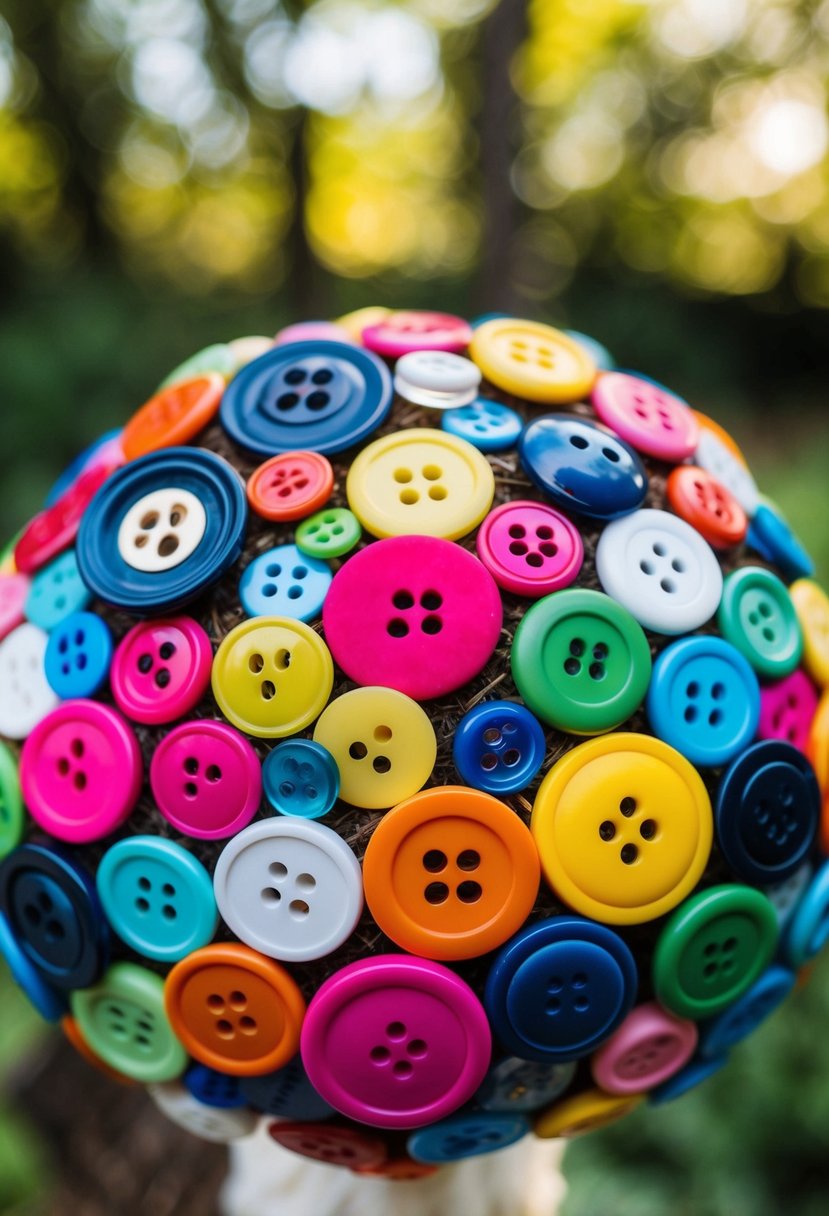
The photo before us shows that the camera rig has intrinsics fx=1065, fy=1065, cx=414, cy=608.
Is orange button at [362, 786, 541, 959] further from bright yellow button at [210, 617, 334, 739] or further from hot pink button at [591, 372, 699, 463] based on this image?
hot pink button at [591, 372, 699, 463]

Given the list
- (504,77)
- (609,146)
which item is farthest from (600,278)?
(504,77)

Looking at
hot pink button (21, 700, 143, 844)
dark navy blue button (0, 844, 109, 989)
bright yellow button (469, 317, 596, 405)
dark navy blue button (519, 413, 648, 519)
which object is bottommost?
dark navy blue button (0, 844, 109, 989)

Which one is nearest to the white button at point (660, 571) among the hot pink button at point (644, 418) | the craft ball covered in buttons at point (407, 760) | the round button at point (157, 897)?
the craft ball covered in buttons at point (407, 760)

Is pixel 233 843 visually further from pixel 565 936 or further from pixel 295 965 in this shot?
pixel 565 936

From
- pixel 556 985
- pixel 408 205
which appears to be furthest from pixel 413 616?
pixel 408 205

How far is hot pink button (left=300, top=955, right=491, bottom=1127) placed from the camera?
1.03m

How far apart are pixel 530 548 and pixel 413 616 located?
149 mm

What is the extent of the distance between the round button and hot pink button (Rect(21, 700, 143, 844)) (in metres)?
0.04

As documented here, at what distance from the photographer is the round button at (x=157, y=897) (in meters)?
1.07

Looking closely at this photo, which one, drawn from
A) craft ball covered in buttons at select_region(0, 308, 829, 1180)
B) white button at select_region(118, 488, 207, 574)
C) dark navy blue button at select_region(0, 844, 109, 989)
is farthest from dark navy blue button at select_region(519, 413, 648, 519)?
dark navy blue button at select_region(0, 844, 109, 989)

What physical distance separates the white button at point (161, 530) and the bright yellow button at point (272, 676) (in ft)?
0.41

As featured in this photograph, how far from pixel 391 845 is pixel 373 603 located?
0.76ft

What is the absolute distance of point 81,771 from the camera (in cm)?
113

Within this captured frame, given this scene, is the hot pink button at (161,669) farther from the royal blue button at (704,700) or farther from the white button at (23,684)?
the royal blue button at (704,700)
